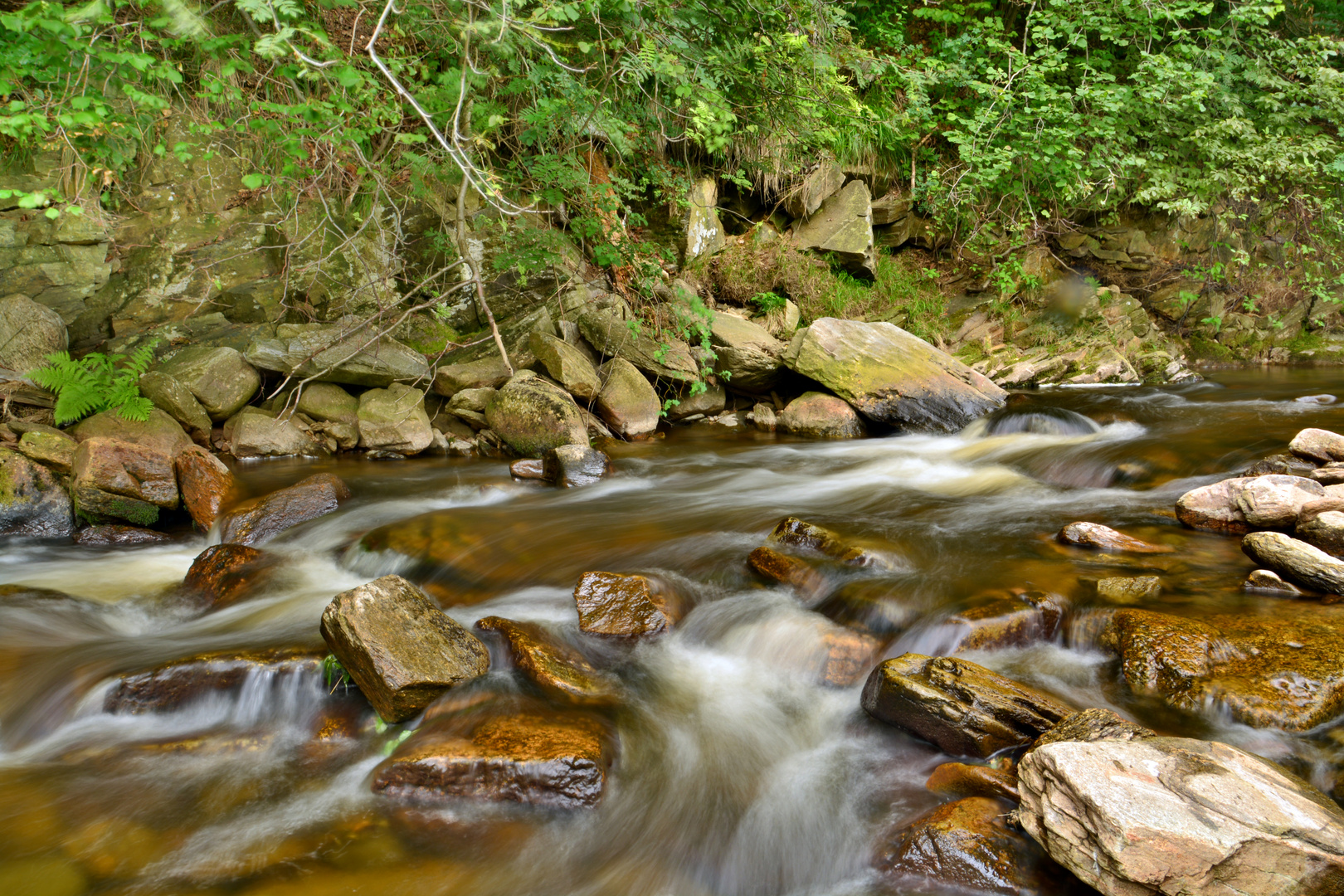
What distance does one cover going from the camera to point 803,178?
33.8ft

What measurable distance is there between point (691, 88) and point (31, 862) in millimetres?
5503

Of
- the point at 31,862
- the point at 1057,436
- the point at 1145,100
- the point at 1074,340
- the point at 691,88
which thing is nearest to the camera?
the point at 31,862

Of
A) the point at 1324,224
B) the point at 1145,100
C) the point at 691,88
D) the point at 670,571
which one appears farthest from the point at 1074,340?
the point at 670,571

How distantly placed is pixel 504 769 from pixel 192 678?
1705mm

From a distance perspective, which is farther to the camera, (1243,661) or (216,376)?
(216,376)

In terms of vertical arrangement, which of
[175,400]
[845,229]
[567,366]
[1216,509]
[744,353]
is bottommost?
[1216,509]

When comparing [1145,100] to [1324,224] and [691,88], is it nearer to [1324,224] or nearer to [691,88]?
[1324,224]

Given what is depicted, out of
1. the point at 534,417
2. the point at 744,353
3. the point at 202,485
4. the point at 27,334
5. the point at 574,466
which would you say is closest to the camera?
the point at 202,485

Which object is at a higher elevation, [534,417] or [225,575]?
[534,417]

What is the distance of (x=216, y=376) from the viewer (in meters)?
7.35

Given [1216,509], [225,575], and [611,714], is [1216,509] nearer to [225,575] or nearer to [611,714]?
[611,714]

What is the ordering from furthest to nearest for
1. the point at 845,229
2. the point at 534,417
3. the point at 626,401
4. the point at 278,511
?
the point at 845,229, the point at 626,401, the point at 534,417, the point at 278,511

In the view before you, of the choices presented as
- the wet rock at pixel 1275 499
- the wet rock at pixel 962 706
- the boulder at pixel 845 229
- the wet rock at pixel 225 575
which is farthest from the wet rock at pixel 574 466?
the boulder at pixel 845 229

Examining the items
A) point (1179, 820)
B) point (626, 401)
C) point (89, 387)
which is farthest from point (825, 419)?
point (89, 387)
